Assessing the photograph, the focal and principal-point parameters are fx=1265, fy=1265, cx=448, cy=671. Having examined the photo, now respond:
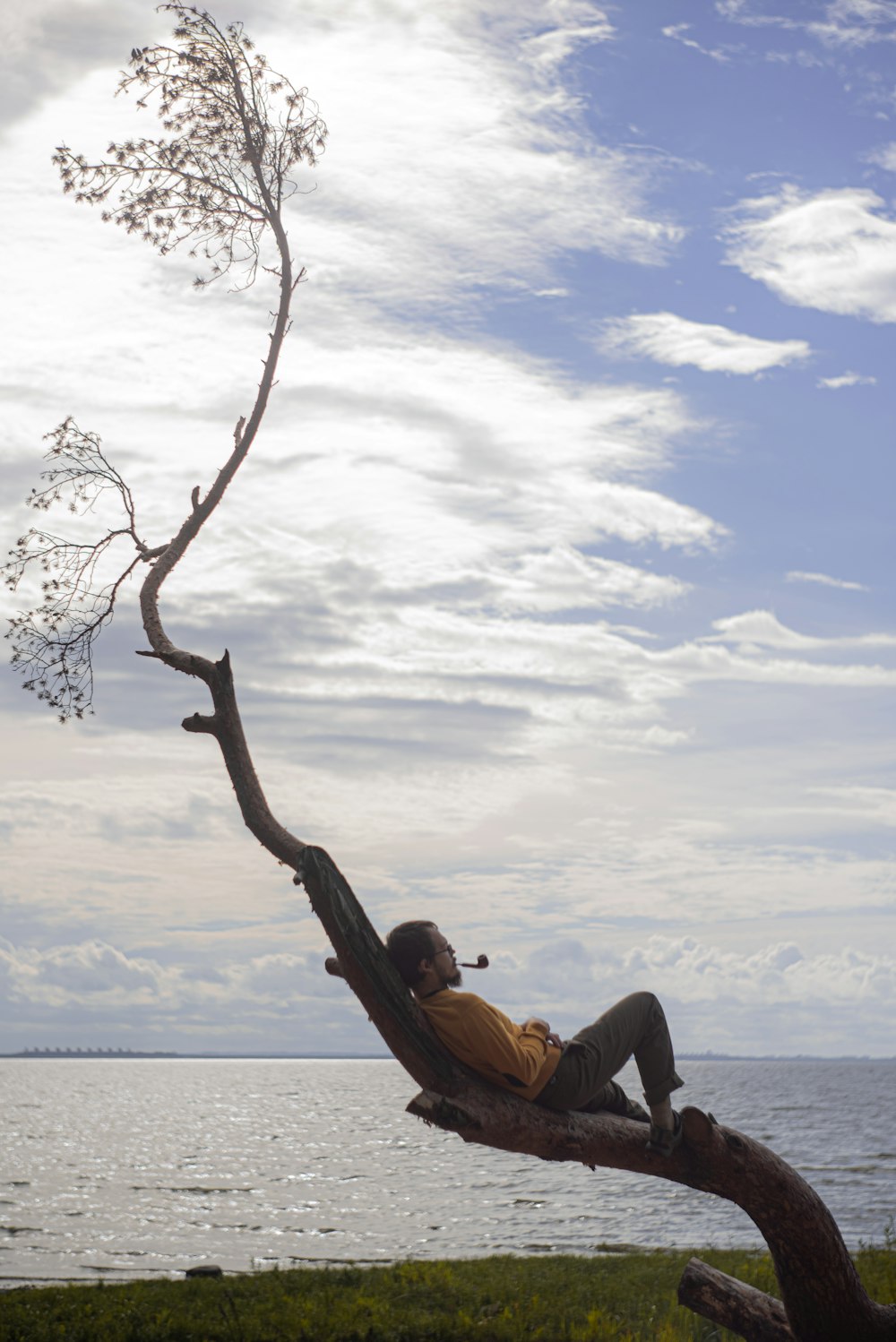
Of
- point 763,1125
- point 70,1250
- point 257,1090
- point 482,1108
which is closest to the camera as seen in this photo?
point 482,1108

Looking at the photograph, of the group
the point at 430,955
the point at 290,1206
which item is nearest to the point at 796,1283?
the point at 430,955

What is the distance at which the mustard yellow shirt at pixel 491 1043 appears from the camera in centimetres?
777

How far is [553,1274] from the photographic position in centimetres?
2173

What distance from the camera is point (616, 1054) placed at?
8070 mm

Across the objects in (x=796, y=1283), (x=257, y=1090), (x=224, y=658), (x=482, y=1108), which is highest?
(x=224, y=658)

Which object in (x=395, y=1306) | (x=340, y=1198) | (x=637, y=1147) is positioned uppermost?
(x=637, y=1147)

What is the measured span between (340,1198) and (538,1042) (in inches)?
1688

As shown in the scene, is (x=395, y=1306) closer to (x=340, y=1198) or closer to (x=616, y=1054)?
(x=616, y=1054)

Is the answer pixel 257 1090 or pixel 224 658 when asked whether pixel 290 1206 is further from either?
pixel 257 1090

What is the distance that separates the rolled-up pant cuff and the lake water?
68.0 ft

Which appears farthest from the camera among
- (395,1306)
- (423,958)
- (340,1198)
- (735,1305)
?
(340,1198)

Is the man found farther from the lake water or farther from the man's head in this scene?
the lake water

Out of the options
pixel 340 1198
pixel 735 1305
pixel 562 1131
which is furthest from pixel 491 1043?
pixel 340 1198

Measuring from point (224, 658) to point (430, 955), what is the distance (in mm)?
2515
